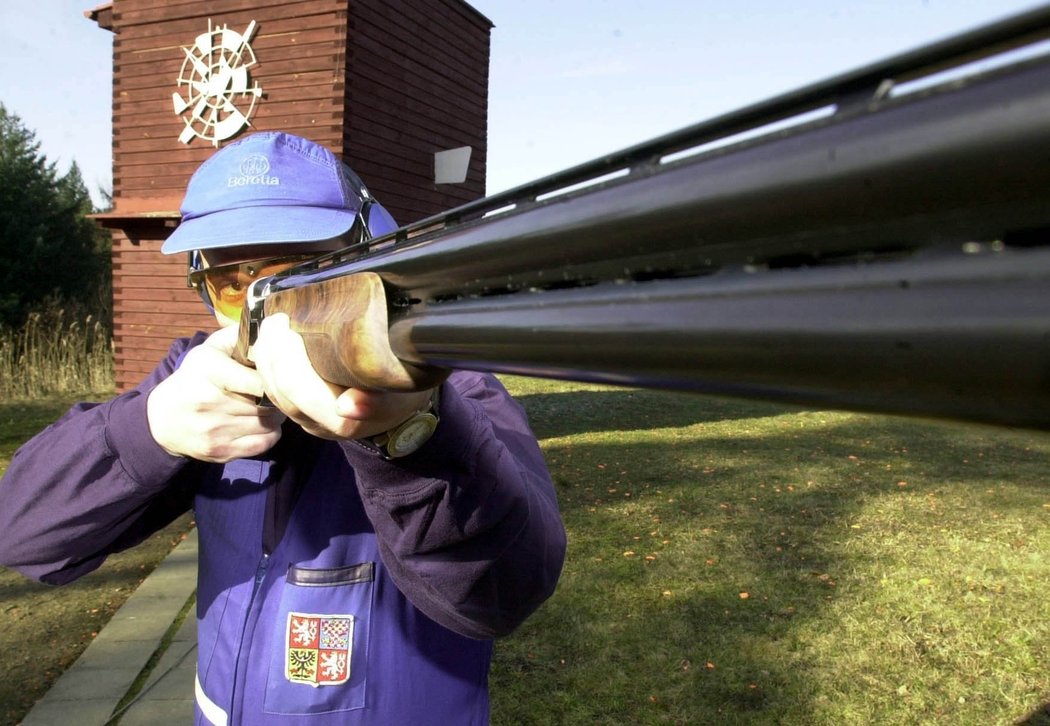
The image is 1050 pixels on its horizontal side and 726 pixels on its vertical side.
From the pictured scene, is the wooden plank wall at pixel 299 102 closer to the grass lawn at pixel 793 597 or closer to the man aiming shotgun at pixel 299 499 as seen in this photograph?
the grass lawn at pixel 793 597

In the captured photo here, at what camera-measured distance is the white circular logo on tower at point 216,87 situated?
10.3 m

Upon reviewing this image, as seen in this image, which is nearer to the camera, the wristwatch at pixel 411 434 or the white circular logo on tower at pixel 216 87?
the wristwatch at pixel 411 434

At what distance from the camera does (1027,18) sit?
0.46 m

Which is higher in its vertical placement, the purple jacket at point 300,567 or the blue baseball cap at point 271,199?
the blue baseball cap at point 271,199

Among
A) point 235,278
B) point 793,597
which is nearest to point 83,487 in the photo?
point 235,278

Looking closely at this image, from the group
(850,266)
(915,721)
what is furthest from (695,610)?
(850,266)

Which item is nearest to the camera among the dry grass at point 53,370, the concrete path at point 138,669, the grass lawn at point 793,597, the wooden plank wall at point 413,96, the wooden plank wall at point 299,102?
the concrete path at point 138,669

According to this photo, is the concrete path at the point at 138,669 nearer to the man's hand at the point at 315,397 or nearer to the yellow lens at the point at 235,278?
the yellow lens at the point at 235,278

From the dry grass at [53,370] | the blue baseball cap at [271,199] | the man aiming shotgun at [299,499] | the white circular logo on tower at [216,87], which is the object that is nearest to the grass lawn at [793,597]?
the man aiming shotgun at [299,499]

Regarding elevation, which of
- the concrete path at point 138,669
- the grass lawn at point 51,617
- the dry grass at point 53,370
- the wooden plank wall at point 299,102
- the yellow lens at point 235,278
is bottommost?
the grass lawn at point 51,617

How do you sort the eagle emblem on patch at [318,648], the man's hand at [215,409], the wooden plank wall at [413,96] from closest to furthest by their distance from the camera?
the man's hand at [215,409] → the eagle emblem on patch at [318,648] → the wooden plank wall at [413,96]

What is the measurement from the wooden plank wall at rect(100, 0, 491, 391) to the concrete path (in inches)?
245

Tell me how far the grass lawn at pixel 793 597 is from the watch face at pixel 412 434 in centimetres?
88

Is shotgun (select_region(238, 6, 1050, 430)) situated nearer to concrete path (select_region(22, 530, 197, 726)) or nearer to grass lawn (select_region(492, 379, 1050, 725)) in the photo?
→ grass lawn (select_region(492, 379, 1050, 725))
